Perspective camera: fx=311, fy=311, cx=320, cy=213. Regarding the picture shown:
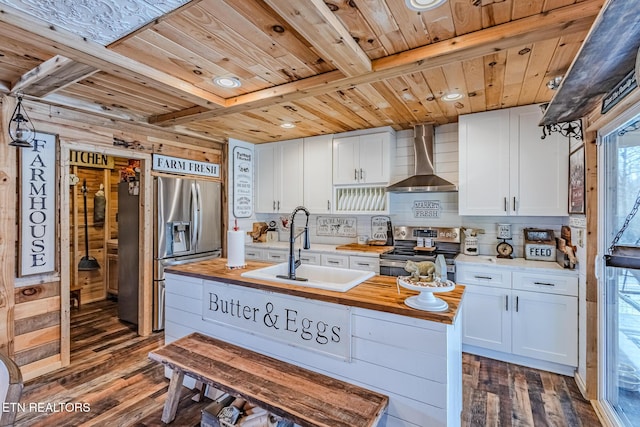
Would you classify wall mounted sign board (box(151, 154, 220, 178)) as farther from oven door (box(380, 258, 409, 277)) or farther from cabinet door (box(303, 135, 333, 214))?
oven door (box(380, 258, 409, 277))

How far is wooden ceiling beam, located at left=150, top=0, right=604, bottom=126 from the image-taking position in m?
1.57

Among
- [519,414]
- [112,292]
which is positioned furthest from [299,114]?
[112,292]

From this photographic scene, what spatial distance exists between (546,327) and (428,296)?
187cm

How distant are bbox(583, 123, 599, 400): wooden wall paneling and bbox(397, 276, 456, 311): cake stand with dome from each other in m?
1.43

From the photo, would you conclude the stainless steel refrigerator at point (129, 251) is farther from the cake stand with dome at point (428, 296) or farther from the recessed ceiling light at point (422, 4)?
the recessed ceiling light at point (422, 4)

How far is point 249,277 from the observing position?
225 centimetres

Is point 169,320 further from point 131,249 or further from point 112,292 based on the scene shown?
point 112,292

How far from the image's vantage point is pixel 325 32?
1.65 metres

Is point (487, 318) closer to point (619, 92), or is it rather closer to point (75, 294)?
point (619, 92)

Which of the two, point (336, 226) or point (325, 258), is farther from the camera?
point (336, 226)

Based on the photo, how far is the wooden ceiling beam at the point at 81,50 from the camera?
1.61 meters

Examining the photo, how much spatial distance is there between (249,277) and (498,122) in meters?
2.81

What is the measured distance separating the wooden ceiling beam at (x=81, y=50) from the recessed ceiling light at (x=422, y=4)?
1774mm

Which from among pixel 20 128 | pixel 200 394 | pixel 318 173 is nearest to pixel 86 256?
pixel 20 128
